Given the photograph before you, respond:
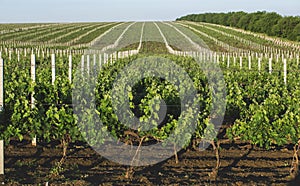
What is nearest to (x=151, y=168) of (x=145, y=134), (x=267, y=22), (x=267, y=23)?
(x=145, y=134)

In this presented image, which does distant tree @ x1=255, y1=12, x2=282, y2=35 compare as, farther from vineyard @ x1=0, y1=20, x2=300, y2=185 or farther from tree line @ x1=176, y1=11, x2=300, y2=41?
vineyard @ x1=0, y1=20, x2=300, y2=185

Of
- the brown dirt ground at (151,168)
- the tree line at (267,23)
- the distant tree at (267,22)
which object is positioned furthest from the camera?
the distant tree at (267,22)

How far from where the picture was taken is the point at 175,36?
58.1 m

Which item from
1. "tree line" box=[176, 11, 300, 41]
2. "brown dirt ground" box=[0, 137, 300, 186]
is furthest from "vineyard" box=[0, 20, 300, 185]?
"tree line" box=[176, 11, 300, 41]

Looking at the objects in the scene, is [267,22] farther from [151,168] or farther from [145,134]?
[145,134]

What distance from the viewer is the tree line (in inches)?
2167

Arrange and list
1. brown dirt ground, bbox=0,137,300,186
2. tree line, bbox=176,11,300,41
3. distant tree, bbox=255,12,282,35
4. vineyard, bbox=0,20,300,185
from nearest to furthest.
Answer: brown dirt ground, bbox=0,137,300,186, vineyard, bbox=0,20,300,185, tree line, bbox=176,11,300,41, distant tree, bbox=255,12,282,35

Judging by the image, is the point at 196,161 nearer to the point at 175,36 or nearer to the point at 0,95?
the point at 0,95

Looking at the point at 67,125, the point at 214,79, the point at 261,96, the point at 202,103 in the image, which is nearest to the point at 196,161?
the point at 202,103

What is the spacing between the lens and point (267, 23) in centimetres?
6144

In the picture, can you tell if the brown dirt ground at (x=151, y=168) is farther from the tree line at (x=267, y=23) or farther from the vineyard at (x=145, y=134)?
the tree line at (x=267, y=23)

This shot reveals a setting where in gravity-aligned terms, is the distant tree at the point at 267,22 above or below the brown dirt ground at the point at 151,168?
above

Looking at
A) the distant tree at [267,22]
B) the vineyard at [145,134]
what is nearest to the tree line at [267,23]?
the distant tree at [267,22]

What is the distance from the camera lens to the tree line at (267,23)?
55031mm
